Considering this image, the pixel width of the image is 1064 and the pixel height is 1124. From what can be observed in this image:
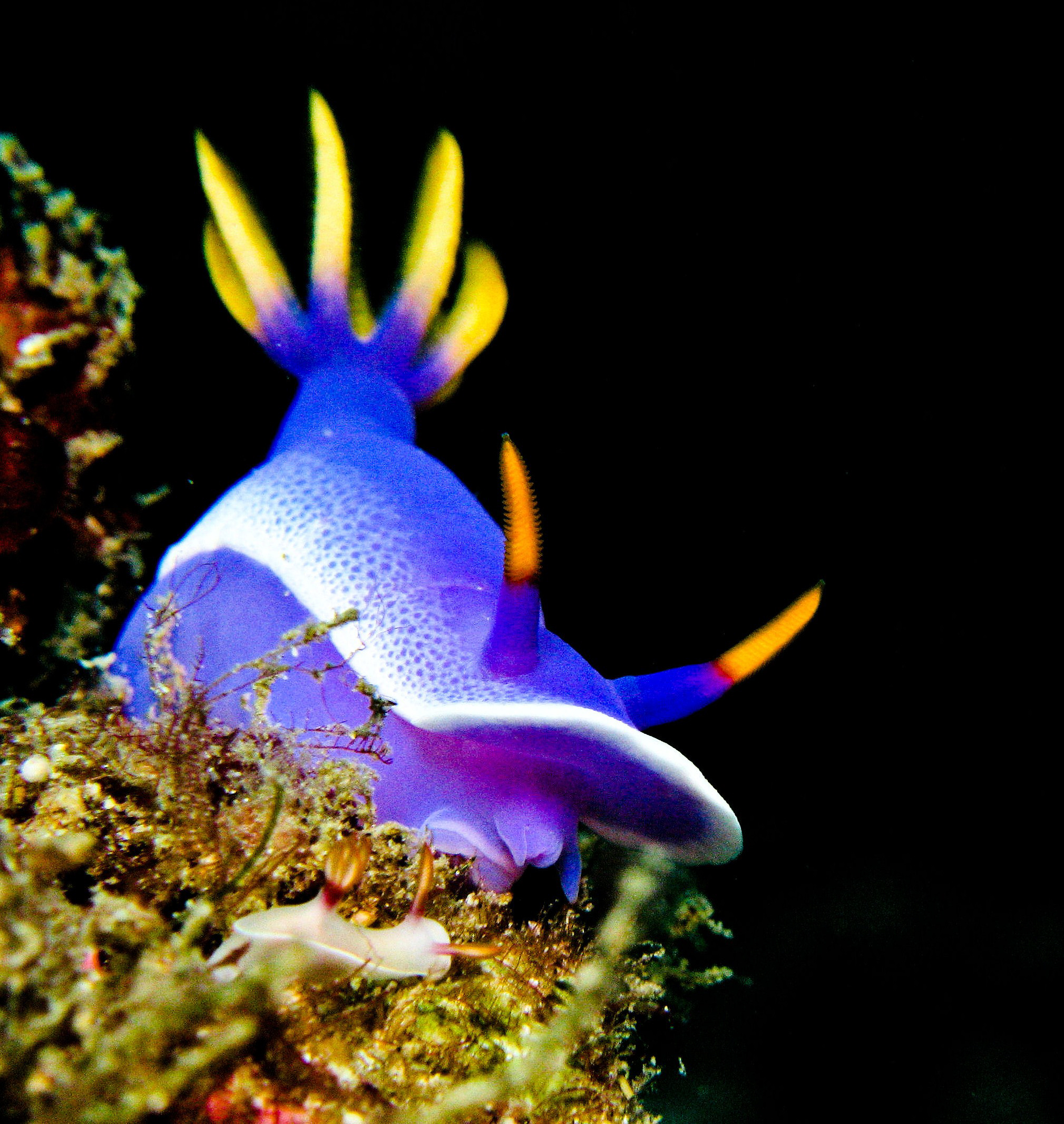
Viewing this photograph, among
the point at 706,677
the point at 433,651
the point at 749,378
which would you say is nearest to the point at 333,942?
the point at 433,651

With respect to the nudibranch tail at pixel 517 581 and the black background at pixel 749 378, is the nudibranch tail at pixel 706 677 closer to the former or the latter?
the nudibranch tail at pixel 517 581

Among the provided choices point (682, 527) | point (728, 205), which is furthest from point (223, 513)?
point (728, 205)

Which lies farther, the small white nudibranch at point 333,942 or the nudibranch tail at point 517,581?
the nudibranch tail at point 517,581

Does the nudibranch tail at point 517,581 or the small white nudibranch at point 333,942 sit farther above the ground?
the nudibranch tail at point 517,581

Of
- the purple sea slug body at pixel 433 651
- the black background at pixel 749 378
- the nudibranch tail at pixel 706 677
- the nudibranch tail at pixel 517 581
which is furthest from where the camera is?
the black background at pixel 749 378

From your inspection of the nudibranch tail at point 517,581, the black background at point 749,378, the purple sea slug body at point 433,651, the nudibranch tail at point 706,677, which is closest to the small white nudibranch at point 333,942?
the purple sea slug body at point 433,651

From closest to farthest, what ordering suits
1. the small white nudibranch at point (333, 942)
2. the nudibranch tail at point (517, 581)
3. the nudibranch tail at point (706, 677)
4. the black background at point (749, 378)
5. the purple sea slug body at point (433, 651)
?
the small white nudibranch at point (333, 942), the nudibranch tail at point (517, 581), the purple sea slug body at point (433, 651), the nudibranch tail at point (706, 677), the black background at point (749, 378)

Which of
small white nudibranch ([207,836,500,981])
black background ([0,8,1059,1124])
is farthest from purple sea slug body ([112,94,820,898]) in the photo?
black background ([0,8,1059,1124])
